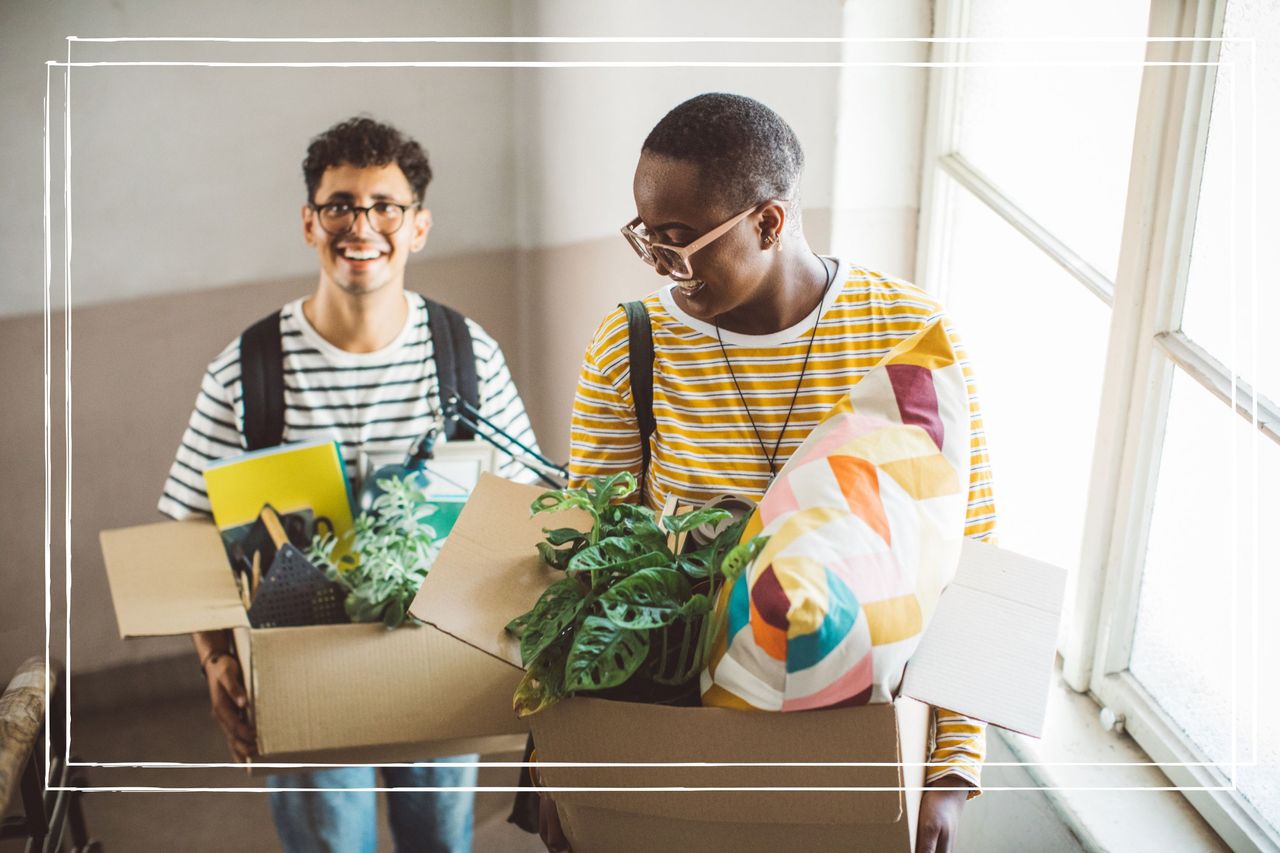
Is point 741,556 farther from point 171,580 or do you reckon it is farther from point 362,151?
point 362,151

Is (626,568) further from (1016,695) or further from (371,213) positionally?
(371,213)

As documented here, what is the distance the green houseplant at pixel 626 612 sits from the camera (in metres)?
0.92

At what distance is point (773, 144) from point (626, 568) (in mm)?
478

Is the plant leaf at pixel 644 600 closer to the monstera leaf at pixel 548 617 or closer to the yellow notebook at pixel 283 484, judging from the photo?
the monstera leaf at pixel 548 617

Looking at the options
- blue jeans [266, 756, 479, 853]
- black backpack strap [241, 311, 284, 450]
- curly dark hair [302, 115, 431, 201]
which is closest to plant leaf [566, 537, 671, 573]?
blue jeans [266, 756, 479, 853]

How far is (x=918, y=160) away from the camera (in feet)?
6.32

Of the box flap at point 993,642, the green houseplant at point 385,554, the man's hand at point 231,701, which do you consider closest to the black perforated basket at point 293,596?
the green houseplant at point 385,554

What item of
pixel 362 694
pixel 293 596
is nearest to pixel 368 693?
pixel 362 694

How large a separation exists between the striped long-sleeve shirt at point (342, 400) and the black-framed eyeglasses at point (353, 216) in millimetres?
147

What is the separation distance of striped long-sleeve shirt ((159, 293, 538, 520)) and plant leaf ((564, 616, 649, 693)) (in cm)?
100

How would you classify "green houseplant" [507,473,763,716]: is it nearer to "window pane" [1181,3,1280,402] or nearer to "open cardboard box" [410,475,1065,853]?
"open cardboard box" [410,475,1065,853]

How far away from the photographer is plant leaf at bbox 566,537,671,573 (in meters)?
0.97

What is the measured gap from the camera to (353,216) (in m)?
1.87

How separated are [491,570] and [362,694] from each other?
1.35ft
